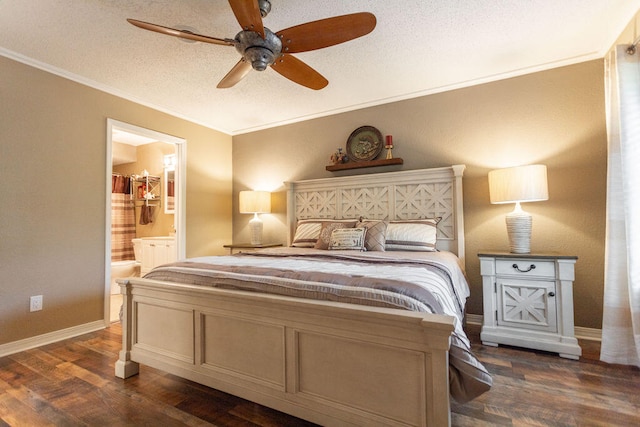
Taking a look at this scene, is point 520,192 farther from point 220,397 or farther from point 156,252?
point 156,252

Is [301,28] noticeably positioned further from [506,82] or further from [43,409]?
[43,409]

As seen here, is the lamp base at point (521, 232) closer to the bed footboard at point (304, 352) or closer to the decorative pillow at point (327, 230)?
the decorative pillow at point (327, 230)

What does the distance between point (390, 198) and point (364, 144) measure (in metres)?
0.74

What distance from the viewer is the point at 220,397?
173 cm

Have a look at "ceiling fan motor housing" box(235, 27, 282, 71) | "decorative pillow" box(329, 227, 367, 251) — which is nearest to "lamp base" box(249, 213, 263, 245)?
"decorative pillow" box(329, 227, 367, 251)

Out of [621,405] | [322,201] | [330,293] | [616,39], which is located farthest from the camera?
[322,201]

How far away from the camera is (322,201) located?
377 centimetres

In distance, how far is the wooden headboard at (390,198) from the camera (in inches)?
119

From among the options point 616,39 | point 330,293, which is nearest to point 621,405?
point 330,293

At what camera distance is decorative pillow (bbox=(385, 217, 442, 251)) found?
279cm

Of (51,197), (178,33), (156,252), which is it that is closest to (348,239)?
(178,33)

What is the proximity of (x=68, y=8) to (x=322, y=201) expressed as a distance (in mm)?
2741

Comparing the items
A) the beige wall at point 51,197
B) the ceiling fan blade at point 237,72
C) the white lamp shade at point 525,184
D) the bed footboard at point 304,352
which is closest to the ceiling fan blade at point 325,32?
the ceiling fan blade at point 237,72

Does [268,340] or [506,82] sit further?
[506,82]
